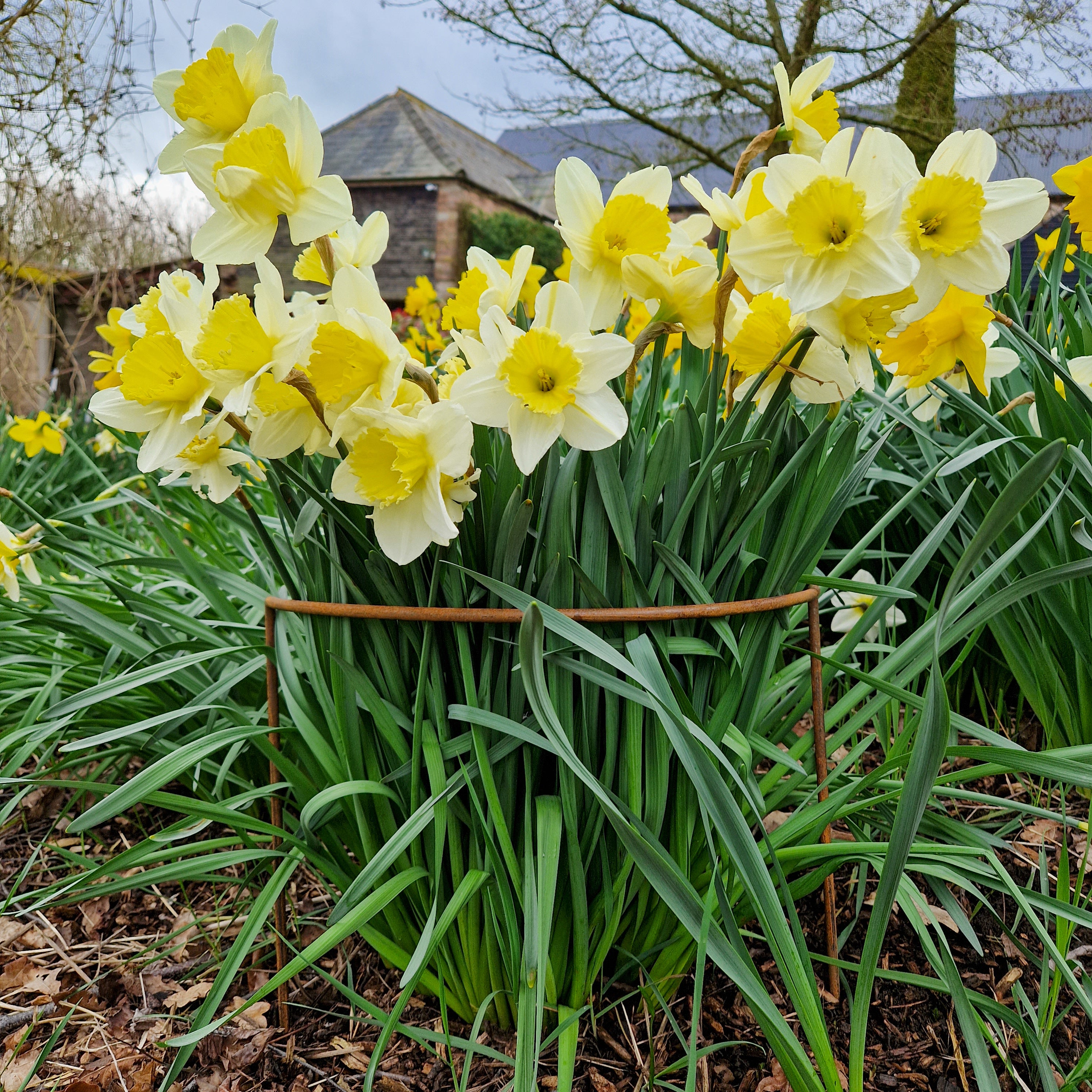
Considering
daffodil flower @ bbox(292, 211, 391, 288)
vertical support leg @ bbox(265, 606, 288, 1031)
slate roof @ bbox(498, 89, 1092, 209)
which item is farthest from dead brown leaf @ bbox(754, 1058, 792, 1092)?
slate roof @ bbox(498, 89, 1092, 209)

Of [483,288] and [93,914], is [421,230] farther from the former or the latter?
[483,288]

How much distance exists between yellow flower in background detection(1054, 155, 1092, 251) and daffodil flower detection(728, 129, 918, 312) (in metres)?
0.57

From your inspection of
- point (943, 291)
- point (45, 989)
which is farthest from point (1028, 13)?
point (45, 989)

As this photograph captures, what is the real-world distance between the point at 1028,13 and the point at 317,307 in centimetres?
1023

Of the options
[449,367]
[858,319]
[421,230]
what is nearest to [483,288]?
[449,367]

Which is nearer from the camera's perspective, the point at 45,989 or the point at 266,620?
the point at 266,620

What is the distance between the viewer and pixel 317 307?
0.83 meters

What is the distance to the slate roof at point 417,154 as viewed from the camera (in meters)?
18.4

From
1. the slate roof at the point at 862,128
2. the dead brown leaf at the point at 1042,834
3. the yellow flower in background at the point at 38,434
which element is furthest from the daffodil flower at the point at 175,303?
the slate roof at the point at 862,128

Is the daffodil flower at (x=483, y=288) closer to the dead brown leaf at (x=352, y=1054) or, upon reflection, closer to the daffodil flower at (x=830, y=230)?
the daffodil flower at (x=830, y=230)

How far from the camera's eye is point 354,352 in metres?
0.79

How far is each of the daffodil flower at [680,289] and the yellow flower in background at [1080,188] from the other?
2.04ft

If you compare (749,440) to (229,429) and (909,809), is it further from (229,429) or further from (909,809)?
(229,429)

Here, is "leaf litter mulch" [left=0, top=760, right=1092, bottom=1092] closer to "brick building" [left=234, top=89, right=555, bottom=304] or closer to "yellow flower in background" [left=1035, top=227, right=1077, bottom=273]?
"yellow flower in background" [left=1035, top=227, right=1077, bottom=273]
